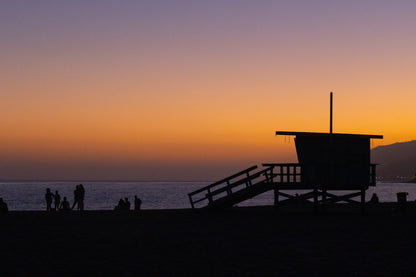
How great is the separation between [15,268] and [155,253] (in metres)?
3.52

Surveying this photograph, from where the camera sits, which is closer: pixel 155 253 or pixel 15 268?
pixel 15 268

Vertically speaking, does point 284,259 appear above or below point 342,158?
below

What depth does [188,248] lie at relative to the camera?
49.4 ft

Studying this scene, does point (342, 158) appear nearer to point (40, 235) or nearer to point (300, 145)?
point (300, 145)

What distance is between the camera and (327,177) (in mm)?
28969

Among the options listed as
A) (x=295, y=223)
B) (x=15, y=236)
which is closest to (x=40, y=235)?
(x=15, y=236)

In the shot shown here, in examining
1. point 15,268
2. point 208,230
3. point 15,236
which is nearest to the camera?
point 15,268

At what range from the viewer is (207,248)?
15031 mm

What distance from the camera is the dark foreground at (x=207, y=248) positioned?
38.2ft

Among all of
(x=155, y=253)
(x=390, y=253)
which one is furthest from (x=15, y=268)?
(x=390, y=253)

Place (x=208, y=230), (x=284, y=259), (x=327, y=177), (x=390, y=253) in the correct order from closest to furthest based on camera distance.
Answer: (x=284, y=259) → (x=390, y=253) → (x=208, y=230) → (x=327, y=177)

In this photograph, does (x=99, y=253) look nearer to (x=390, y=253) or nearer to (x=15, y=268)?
(x=15, y=268)

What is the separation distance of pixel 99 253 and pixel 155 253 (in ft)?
4.48

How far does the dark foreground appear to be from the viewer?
11.6 m
